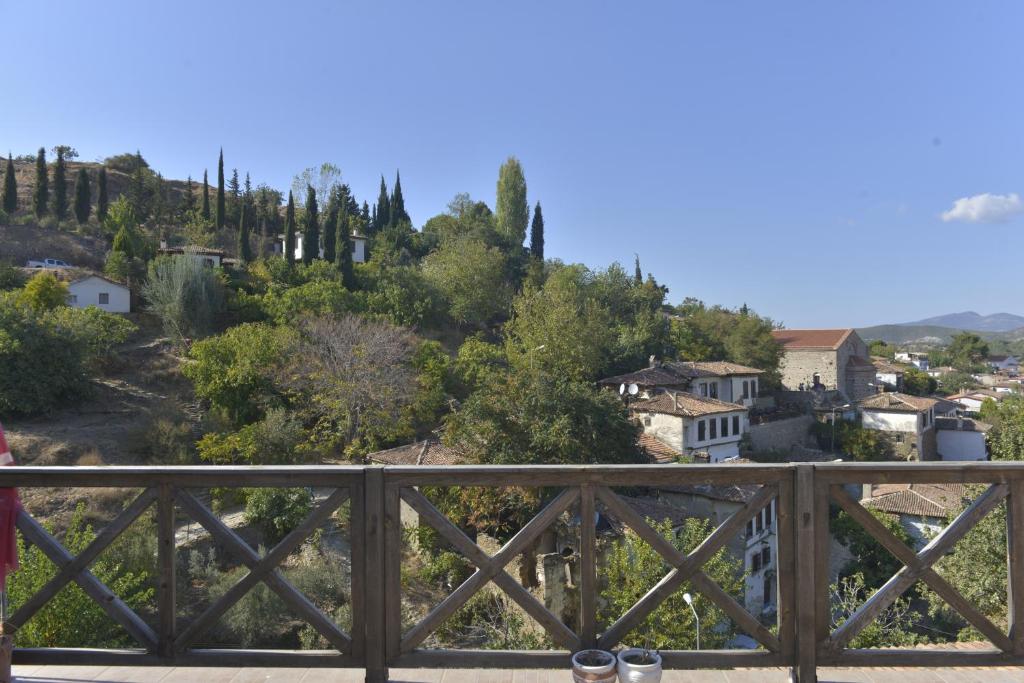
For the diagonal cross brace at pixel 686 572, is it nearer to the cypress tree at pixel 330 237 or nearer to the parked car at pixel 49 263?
the parked car at pixel 49 263

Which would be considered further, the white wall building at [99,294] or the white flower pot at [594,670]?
the white wall building at [99,294]

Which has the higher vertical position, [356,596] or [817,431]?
[356,596]

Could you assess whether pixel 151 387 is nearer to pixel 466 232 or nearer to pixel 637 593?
pixel 637 593

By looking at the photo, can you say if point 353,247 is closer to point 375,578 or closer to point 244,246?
point 244,246

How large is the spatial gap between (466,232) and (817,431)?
31.7 m

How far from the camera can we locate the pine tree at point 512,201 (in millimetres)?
68375

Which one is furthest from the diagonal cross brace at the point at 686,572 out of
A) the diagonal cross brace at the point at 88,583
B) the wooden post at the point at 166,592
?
the diagonal cross brace at the point at 88,583

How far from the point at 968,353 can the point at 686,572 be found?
109 meters

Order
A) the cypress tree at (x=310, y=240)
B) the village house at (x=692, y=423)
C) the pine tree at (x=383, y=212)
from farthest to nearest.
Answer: the pine tree at (x=383, y=212) < the cypress tree at (x=310, y=240) < the village house at (x=692, y=423)

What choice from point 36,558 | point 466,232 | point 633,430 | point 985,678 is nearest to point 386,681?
point 985,678

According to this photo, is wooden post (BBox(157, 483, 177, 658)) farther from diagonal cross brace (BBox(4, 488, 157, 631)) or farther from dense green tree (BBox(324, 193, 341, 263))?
dense green tree (BBox(324, 193, 341, 263))

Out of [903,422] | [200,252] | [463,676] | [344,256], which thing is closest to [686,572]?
[463,676]

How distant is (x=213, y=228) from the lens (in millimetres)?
47688

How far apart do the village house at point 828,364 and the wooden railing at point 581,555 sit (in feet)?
170
